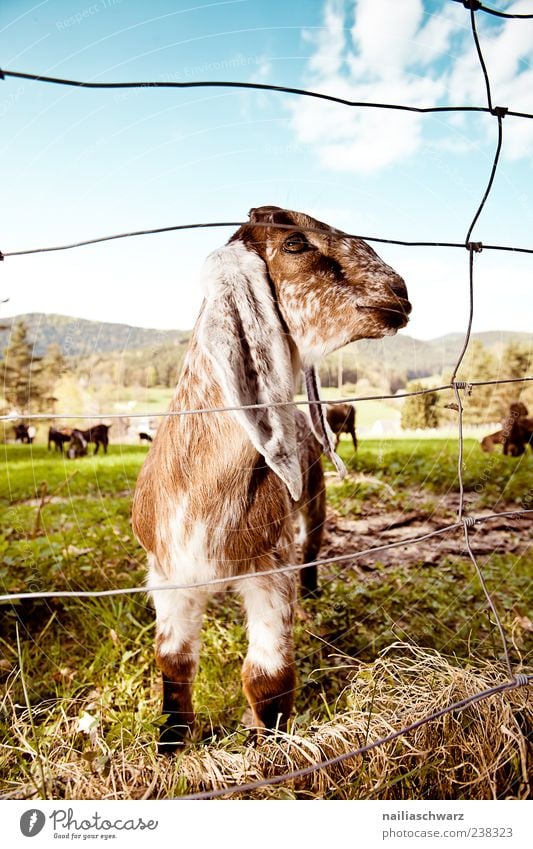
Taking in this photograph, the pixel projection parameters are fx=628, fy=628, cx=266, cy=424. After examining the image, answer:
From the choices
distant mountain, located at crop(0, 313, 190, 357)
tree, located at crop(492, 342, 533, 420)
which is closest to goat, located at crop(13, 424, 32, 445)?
distant mountain, located at crop(0, 313, 190, 357)

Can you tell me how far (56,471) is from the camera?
1.79 m

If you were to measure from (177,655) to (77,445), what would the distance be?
68cm

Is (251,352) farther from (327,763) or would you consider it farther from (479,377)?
(479,377)

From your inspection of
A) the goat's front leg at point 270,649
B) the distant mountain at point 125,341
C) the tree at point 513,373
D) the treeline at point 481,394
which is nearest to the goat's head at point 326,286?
the distant mountain at point 125,341

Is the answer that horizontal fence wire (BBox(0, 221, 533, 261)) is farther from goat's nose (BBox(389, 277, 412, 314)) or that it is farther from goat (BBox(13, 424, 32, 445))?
goat (BBox(13, 424, 32, 445))

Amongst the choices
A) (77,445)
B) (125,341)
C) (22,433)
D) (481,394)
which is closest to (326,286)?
(125,341)

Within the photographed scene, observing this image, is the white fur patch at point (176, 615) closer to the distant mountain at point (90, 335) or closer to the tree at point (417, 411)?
the distant mountain at point (90, 335)

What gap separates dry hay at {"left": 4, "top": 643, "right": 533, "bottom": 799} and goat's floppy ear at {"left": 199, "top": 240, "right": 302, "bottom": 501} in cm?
54

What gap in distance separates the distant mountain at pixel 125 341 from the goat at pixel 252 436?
16cm

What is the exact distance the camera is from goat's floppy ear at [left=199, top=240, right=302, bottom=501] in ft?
3.58
